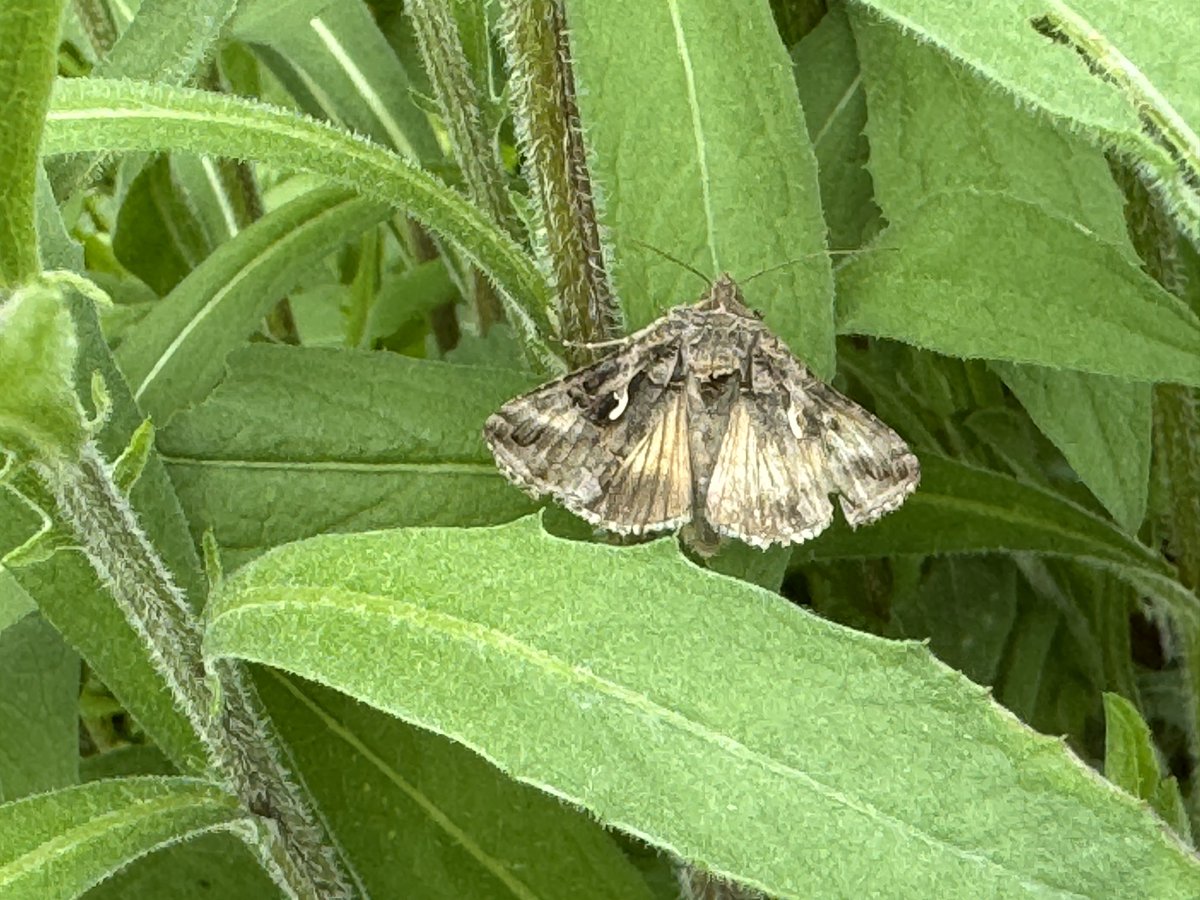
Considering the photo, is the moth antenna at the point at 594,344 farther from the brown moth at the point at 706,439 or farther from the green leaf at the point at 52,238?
the green leaf at the point at 52,238

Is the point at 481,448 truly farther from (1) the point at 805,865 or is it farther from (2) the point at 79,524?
(1) the point at 805,865

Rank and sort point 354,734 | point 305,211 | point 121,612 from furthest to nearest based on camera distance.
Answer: point 305,211
point 354,734
point 121,612

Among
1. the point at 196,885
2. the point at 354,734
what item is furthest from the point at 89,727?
the point at 354,734

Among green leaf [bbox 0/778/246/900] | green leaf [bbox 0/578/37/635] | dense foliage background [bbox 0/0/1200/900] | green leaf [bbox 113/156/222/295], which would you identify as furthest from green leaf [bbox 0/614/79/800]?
green leaf [bbox 113/156/222/295]

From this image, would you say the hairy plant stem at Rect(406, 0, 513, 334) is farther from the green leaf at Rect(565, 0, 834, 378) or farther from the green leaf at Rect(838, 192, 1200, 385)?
the green leaf at Rect(838, 192, 1200, 385)

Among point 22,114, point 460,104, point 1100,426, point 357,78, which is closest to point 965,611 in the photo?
point 1100,426
